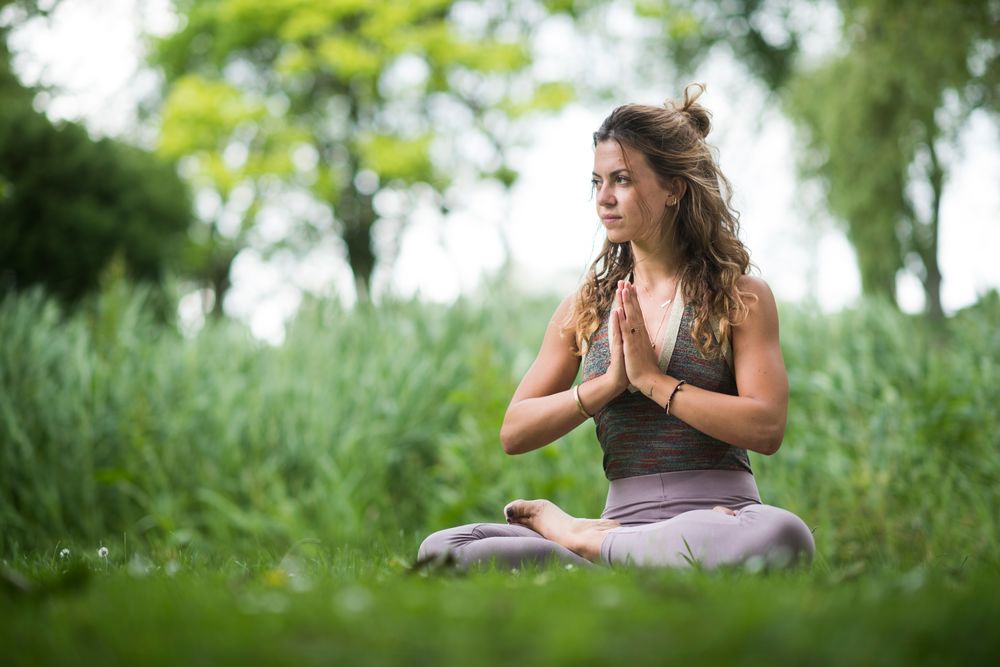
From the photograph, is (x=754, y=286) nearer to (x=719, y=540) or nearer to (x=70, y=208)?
(x=719, y=540)

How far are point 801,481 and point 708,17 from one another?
17820mm

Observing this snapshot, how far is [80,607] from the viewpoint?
5.27 feet

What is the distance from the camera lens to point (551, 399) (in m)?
2.63

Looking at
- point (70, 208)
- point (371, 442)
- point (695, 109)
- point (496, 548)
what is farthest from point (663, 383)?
point (70, 208)

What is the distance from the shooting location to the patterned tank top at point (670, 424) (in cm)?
262

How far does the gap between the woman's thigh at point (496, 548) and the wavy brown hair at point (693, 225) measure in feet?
1.98

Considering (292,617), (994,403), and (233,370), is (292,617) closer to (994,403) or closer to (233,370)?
(994,403)

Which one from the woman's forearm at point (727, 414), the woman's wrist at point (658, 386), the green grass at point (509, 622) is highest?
the woman's wrist at point (658, 386)

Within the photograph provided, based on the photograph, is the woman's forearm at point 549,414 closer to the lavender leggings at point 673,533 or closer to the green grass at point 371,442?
the lavender leggings at point 673,533

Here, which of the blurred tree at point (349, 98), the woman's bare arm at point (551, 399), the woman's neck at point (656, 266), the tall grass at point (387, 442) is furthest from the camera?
the blurred tree at point (349, 98)

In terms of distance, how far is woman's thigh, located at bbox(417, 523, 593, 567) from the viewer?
252 cm

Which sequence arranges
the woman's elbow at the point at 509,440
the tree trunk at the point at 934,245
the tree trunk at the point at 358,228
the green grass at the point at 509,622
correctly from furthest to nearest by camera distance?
the tree trunk at the point at 358,228
the tree trunk at the point at 934,245
the woman's elbow at the point at 509,440
the green grass at the point at 509,622

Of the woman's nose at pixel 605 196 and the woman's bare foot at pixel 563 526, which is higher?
the woman's nose at pixel 605 196

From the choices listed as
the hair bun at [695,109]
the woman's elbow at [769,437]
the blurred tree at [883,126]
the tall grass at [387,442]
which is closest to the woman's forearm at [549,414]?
the woman's elbow at [769,437]
